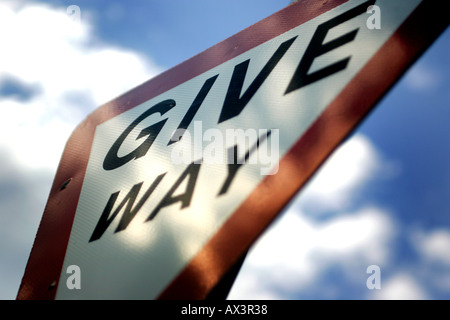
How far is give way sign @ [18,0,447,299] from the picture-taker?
26.9 inches

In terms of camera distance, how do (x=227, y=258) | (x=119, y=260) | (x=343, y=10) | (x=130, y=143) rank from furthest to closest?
→ (x=130, y=143) → (x=343, y=10) → (x=119, y=260) → (x=227, y=258)

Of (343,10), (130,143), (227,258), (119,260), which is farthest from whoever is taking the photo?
(130,143)

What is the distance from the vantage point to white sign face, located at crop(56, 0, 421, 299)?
0.72 metres

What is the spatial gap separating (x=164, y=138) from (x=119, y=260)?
0.32 metres

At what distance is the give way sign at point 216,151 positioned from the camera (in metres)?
0.68

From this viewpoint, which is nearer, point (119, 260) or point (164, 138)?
point (119, 260)

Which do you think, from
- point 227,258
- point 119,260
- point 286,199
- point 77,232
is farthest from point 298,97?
point 77,232

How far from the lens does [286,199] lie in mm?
661

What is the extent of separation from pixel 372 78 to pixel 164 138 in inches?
19.5

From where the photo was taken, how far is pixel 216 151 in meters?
0.83

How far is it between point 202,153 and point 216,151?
0.13 ft

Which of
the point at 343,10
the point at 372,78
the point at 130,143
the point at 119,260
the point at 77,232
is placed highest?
the point at 343,10

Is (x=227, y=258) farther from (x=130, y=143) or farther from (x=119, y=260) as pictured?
(x=130, y=143)
